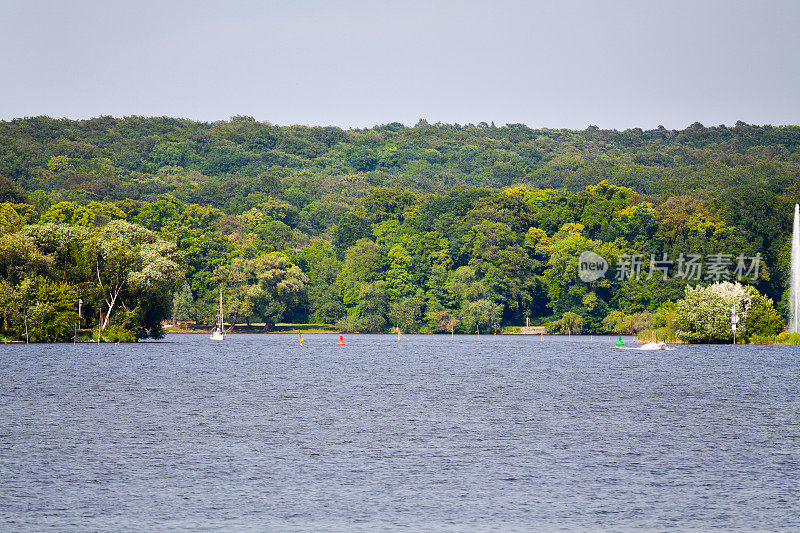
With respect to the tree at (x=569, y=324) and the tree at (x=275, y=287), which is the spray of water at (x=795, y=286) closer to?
the tree at (x=569, y=324)

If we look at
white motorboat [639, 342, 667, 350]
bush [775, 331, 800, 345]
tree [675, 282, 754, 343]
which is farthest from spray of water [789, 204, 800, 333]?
white motorboat [639, 342, 667, 350]

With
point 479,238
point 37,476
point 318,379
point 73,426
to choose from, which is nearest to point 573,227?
point 479,238

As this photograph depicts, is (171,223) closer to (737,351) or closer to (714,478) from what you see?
(737,351)

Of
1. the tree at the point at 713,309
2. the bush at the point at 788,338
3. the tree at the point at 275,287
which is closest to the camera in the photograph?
the tree at the point at 713,309

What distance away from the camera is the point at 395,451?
3744 cm

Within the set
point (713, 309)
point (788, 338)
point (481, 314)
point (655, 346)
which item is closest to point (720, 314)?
point (713, 309)

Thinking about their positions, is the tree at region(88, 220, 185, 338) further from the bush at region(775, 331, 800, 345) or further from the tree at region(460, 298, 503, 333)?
the bush at region(775, 331, 800, 345)

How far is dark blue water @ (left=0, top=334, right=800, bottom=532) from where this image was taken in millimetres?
27125

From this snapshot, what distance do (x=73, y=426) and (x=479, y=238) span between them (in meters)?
132

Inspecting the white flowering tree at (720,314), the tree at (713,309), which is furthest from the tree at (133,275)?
the white flowering tree at (720,314)

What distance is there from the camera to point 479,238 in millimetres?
171750

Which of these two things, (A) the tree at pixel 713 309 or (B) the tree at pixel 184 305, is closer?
(A) the tree at pixel 713 309

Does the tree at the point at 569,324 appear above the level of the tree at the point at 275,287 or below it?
below

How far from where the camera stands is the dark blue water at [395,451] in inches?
1068
